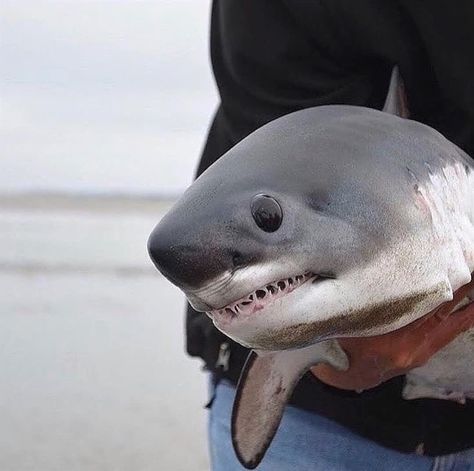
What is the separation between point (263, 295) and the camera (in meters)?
0.93

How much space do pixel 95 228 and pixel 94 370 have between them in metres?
3.72

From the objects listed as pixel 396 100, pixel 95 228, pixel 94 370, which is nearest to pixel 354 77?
pixel 396 100

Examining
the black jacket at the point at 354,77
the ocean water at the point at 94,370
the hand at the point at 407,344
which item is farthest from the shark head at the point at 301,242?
the ocean water at the point at 94,370

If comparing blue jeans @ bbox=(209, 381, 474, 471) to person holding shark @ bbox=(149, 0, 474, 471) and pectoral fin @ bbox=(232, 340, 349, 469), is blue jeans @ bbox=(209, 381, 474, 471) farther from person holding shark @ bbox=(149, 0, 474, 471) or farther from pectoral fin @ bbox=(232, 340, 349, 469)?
pectoral fin @ bbox=(232, 340, 349, 469)

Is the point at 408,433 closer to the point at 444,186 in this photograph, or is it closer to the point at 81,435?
the point at 444,186

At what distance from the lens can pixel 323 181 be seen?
101 cm

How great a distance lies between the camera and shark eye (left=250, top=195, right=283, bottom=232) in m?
0.95

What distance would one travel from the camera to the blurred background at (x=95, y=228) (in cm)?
384

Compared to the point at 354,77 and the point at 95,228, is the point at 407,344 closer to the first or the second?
the point at 354,77

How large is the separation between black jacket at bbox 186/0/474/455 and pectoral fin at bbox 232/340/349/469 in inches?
7.7

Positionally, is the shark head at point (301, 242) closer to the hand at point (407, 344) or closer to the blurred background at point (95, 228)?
the hand at point (407, 344)

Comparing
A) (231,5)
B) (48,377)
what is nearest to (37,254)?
(48,377)

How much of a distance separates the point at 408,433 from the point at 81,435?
2471 mm

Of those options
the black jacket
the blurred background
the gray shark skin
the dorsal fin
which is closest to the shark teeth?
the gray shark skin
